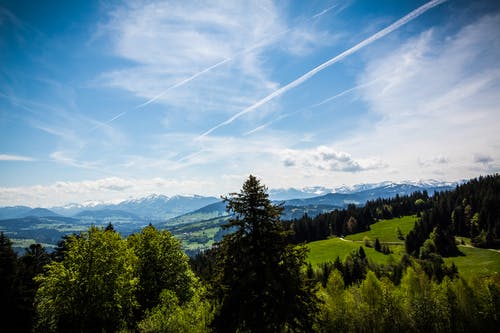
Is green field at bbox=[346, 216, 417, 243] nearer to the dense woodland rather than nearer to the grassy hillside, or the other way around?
the grassy hillside

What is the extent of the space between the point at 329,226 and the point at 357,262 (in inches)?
3637

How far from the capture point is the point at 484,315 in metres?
48.5

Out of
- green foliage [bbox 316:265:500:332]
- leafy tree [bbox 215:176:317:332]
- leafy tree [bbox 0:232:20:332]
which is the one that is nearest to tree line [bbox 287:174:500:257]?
green foliage [bbox 316:265:500:332]

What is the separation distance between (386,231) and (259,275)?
15375cm

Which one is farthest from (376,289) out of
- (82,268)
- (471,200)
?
(471,200)

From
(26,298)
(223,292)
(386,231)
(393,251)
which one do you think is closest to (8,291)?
(26,298)

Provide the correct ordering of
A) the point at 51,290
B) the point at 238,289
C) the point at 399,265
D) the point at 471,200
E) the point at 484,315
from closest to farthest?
1. the point at 238,289
2. the point at 51,290
3. the point at 484,315
4. the point at 399,265
5. the point at 471,200

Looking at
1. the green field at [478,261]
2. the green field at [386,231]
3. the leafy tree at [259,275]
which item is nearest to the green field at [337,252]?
the green field at [386,231]

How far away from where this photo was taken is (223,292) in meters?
19.0

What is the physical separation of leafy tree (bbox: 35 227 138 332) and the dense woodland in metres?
0.11

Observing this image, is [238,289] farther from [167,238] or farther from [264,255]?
[167,238]

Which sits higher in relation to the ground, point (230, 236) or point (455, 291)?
point (230, 236)

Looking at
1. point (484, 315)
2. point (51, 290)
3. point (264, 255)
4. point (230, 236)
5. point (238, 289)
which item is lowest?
point (484, 315)

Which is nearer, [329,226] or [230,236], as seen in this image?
[230,236]
